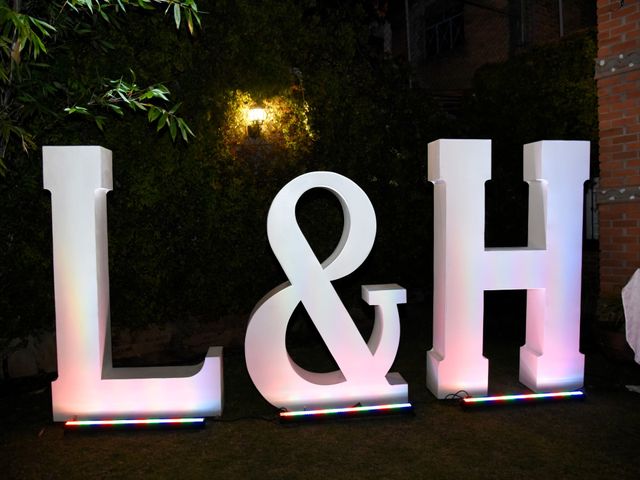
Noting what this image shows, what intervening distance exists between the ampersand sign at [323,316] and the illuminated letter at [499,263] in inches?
17.0

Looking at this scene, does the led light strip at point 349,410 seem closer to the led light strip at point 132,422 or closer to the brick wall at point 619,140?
the led light strip at point 132,422

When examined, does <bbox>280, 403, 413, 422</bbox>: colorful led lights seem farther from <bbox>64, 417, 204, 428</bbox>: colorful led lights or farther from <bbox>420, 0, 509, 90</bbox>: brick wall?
<bbox>420, 0, 509, 90</bbox>: brick wall

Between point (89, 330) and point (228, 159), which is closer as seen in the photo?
point (89, 330)

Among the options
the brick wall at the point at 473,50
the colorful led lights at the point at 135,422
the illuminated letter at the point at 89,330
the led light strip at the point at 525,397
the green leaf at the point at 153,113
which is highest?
the brick wall at the point at 473,50

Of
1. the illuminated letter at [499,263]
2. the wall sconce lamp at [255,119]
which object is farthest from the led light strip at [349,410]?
the wall sconce lamp at [255,119]

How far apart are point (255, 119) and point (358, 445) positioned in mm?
3430

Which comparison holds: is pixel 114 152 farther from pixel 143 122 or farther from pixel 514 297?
pixel 514 297

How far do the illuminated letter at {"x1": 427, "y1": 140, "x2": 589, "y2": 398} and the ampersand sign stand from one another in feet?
1.42

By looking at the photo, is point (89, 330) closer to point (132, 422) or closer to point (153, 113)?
point (132, 422)

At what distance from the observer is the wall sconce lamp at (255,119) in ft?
17.9

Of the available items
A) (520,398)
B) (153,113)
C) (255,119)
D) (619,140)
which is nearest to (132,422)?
(153,113)

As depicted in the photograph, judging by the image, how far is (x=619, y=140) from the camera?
16.0ft

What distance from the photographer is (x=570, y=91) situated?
23.1ft

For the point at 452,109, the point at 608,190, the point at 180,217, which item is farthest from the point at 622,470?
the point at 452,109
